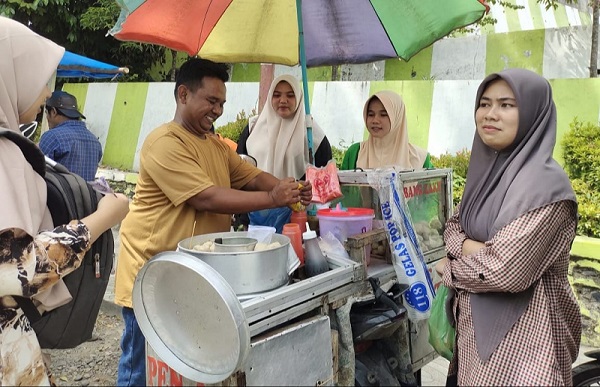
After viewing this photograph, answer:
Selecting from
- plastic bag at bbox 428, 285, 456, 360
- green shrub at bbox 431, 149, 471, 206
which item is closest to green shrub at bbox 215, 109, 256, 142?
green shrub at bbox 431, 149, 471, 206

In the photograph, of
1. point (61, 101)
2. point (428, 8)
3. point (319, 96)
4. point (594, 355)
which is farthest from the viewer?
point (319, 96)

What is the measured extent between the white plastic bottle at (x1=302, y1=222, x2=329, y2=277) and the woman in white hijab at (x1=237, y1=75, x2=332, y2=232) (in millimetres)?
1287

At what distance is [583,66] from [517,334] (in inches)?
278

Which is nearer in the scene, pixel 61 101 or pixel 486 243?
pixel 486 243

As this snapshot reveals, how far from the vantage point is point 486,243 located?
1596 mm

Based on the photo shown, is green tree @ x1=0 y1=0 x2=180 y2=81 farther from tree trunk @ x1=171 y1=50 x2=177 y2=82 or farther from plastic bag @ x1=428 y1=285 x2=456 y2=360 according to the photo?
plastic bag @ x1=428 y1=285 x2=456 y2=360

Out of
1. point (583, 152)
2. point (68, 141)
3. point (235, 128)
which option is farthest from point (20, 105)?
point (235, 128)

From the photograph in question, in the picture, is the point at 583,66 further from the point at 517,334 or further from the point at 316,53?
the point at 517,334

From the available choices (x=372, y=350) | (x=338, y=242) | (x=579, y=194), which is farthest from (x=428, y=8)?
(x=579, y=194)

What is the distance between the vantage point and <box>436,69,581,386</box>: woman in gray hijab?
1.49 m

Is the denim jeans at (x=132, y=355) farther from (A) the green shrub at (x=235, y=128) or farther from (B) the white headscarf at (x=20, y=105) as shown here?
(A) the green shrub at (x=235, y=128)

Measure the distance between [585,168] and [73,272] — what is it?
4228mm

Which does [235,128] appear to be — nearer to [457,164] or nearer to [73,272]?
[457,164]

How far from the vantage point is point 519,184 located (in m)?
1.53
